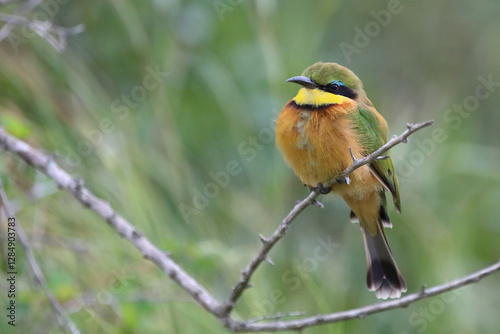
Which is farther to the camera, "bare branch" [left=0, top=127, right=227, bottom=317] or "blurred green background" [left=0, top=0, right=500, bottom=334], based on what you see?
"blurred green background" [left=0, top=0, right=500, bottom=334]

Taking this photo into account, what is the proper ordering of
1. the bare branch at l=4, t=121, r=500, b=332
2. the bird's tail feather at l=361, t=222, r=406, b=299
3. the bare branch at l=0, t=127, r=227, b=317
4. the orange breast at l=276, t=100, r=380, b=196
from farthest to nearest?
the bird's tail feather at l=361, t=222, r=406, b=299 < the orange breast at l=276, t=100, r=380, b=196 < the bare branch at l=0, t=127, r=227, b=317 < the bare branch at l=4, t=121, r=500, b=332

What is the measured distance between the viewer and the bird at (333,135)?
248 cm

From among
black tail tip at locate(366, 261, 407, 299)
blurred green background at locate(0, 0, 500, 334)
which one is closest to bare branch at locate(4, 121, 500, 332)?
blurred green background at locate(0, 0, 500, 334)

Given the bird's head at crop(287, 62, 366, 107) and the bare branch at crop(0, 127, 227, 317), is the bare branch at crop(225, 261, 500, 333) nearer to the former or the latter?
the bare branch at crop(0, 127, 227, 317)

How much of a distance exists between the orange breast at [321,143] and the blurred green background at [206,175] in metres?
0.49

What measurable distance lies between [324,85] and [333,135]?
200 mm

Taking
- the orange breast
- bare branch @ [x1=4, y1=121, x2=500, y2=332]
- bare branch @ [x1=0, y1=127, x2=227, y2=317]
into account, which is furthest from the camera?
the orange breast

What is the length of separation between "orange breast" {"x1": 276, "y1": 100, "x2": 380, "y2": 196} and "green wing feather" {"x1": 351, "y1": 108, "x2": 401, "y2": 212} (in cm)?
4

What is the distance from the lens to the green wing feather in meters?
2.56

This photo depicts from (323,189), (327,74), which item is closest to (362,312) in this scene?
(323,189)

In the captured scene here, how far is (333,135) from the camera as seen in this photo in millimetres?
2488

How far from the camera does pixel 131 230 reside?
2.28 metres

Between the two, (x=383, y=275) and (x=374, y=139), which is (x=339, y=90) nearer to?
(x=374, y=139)

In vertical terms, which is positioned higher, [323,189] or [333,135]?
[333,135]
